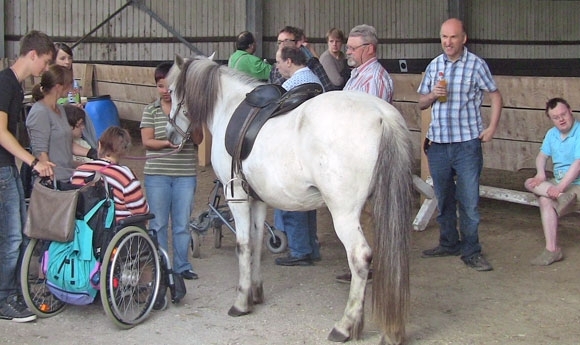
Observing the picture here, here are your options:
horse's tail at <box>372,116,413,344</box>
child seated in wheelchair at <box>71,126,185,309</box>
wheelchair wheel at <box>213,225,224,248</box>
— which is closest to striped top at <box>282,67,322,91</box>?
child seated in wheelchair at <box>71,126,185,309</box>

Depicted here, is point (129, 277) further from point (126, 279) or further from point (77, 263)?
point (77, 263)

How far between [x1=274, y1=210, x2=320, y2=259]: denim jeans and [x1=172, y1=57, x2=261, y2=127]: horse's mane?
1243 mm

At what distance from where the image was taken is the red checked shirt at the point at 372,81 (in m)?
5.71

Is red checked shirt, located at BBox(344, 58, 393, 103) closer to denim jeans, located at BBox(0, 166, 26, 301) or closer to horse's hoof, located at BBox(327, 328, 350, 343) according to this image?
horse's hoof, located at BBox(327, 328, 350, 343)

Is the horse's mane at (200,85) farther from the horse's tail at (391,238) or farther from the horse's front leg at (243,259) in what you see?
the horse's tail at (391,238)

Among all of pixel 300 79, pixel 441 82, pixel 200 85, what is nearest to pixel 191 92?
pixel 200 85

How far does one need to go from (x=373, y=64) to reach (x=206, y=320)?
82.5 inches

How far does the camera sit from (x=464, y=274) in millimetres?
6125

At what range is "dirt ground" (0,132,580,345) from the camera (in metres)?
4.80

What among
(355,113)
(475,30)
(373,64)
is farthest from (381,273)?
(475,30)

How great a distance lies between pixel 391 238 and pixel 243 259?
124 cm

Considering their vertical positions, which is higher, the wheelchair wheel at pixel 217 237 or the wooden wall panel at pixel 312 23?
the wooden wall panel at pixel 312 23

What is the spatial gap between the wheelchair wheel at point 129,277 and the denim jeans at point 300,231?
4.93 feet

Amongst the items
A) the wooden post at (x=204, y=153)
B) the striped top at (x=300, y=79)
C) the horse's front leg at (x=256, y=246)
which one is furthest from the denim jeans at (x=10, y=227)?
the wooden post at (x=204, y=153)
